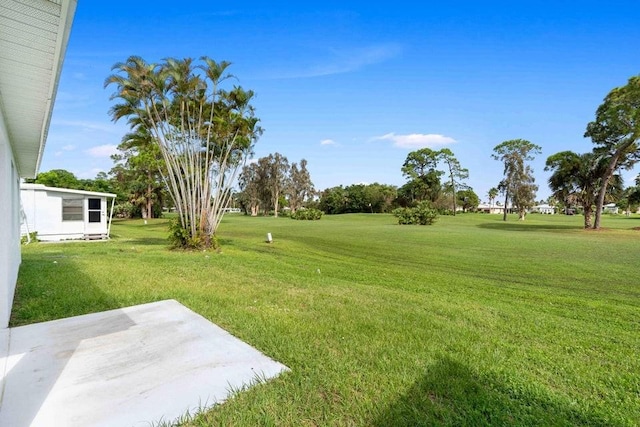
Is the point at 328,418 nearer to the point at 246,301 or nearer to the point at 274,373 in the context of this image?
the point at 274,373

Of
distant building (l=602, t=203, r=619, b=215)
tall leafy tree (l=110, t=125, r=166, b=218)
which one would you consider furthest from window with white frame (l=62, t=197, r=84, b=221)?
distant building (l=602, t=203, r=619, b=215)

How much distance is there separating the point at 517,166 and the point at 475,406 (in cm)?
4338

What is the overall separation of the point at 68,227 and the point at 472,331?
17.8 m

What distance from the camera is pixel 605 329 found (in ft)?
14.3

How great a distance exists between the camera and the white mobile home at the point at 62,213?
1427 cm

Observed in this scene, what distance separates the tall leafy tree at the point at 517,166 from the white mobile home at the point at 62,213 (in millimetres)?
40392

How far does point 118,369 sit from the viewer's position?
106 inches

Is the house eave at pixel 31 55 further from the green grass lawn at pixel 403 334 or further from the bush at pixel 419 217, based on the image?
the bush at pixel 419 217

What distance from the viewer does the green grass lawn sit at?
86.9 inches

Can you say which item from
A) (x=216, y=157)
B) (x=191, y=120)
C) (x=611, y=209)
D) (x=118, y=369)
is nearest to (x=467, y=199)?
(x=611, y=209)

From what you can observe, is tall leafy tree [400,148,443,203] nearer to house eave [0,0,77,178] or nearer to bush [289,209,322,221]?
bush [289,209,322,221]

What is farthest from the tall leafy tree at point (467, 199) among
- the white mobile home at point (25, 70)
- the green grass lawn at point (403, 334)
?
the white mobile home at point (25, 70)

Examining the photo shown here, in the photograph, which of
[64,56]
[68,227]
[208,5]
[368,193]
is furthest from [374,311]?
[368,193]

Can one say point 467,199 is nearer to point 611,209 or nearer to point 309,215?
point 309,215
